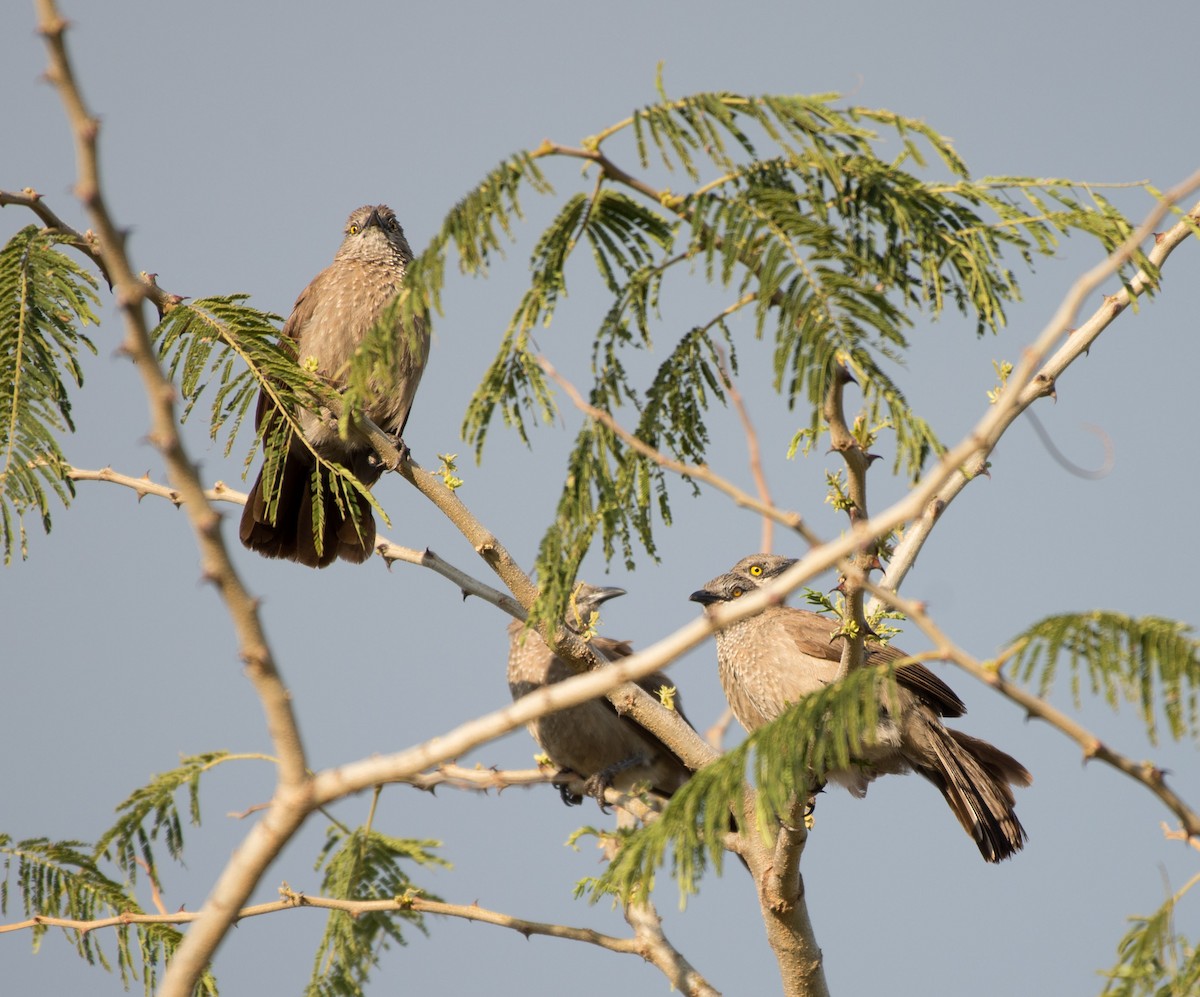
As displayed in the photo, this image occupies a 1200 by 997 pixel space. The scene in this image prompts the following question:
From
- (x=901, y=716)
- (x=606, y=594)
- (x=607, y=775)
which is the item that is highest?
(x=606, y=594)

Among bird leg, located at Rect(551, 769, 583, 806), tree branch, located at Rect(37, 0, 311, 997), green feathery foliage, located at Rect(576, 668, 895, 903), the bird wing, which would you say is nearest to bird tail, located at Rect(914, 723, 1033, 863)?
the bird wing

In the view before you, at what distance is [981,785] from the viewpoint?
5.63 metres

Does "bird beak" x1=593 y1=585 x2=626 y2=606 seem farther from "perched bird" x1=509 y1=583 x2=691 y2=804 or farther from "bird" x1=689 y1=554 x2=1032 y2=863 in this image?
"bird" x1=689 y1=554 x2=1032 y2=863

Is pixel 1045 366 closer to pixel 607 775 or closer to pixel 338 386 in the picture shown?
pixel 338 386

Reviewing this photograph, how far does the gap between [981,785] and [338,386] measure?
3.24m

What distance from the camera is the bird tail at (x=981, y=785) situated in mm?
5555

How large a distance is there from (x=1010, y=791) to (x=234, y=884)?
436 centimetres

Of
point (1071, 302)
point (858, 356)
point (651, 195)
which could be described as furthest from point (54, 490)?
point (1071, 302)

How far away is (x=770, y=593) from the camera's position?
72.6 inches

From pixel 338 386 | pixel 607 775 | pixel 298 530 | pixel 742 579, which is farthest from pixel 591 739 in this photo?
pixel 338 386

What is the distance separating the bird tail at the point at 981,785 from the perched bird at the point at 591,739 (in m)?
1.60

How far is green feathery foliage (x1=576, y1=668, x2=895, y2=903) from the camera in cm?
215

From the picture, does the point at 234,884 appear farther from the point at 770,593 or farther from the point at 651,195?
the point at 651,195

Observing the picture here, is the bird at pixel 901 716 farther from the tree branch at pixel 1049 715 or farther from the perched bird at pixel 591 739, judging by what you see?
the tree branch at pixel 1049 715
